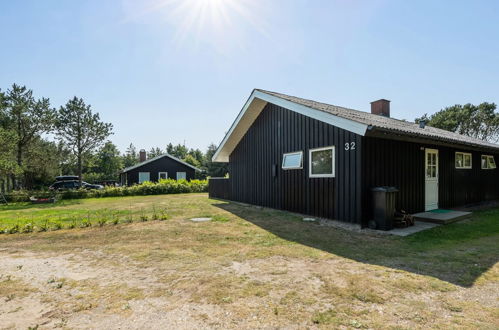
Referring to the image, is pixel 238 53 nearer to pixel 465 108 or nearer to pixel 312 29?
pixel 312 29

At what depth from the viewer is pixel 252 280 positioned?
10.7 ft

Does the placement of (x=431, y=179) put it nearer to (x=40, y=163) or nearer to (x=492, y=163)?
(x=492, y=163)

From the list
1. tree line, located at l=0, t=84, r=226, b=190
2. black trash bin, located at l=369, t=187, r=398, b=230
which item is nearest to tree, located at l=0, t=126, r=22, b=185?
tree line, located at l=0, t=84, r=226, b=190

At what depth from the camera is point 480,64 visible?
38.2ft

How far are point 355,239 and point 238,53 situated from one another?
7635mm

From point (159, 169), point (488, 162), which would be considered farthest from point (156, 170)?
point (488, 162)

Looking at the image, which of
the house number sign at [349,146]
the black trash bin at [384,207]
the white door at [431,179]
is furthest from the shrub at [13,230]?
the white door at [431,179]

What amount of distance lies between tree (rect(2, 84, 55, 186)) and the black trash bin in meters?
25.8

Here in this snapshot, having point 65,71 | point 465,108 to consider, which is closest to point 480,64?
point 65,71

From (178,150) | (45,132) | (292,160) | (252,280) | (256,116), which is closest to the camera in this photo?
(252,280)

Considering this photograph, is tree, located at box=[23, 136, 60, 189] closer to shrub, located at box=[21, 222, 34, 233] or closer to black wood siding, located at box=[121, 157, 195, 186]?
black wood siding, located at box=[121, 157, 195, 186]

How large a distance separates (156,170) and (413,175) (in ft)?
80.7

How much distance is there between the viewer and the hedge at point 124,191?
16.3m

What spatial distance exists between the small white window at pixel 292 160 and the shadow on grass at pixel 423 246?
206cm
